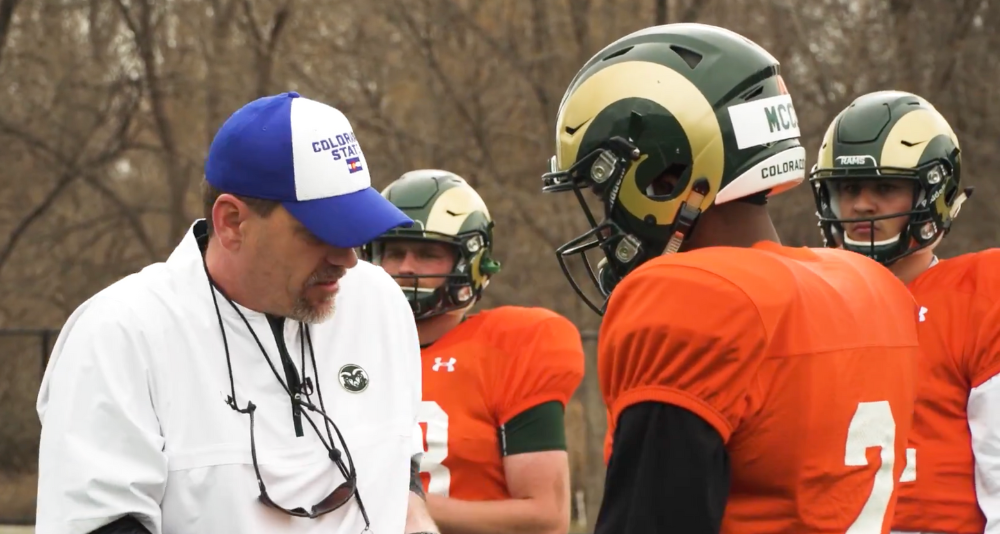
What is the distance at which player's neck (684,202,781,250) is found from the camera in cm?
271

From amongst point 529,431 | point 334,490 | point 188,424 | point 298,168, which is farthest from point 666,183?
point 529,431

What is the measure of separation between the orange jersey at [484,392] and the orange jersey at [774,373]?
5.83 ft

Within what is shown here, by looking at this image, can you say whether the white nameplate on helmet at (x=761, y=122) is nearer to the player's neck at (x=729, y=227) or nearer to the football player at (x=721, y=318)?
the football player at (x=721, y=318)

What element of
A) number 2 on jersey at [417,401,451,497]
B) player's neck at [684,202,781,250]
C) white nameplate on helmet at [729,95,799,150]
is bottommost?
number 2 on jersey at [417,401,451,497]

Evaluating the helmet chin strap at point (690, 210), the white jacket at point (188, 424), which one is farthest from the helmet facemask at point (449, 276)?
the helmet chin strap at point (690, 210)

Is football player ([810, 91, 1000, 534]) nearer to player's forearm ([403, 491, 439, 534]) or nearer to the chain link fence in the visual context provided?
player's forearm ([403, 491, 439, 534])

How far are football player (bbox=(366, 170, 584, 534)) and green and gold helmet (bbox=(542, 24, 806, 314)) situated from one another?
5.15ft

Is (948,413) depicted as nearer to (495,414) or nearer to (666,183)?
(495,414)

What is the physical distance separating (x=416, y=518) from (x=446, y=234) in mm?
1740

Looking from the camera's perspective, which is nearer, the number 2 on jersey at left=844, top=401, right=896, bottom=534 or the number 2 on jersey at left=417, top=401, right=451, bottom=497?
the number 2 on jersey at left=844, top=401, right=896, bottom=534

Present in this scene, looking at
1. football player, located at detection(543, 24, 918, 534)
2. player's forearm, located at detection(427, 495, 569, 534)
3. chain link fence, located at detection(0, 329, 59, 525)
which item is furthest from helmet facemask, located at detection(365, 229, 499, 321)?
chain link fence, located at detection(0, 329, 59, 525)

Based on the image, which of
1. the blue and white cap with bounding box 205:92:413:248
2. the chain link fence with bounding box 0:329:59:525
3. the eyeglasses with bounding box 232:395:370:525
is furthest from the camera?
the chain link fence with bounding box 0:329:59:525

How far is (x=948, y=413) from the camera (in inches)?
159

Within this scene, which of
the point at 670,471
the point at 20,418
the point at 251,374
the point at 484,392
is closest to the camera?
the point at 670,471
